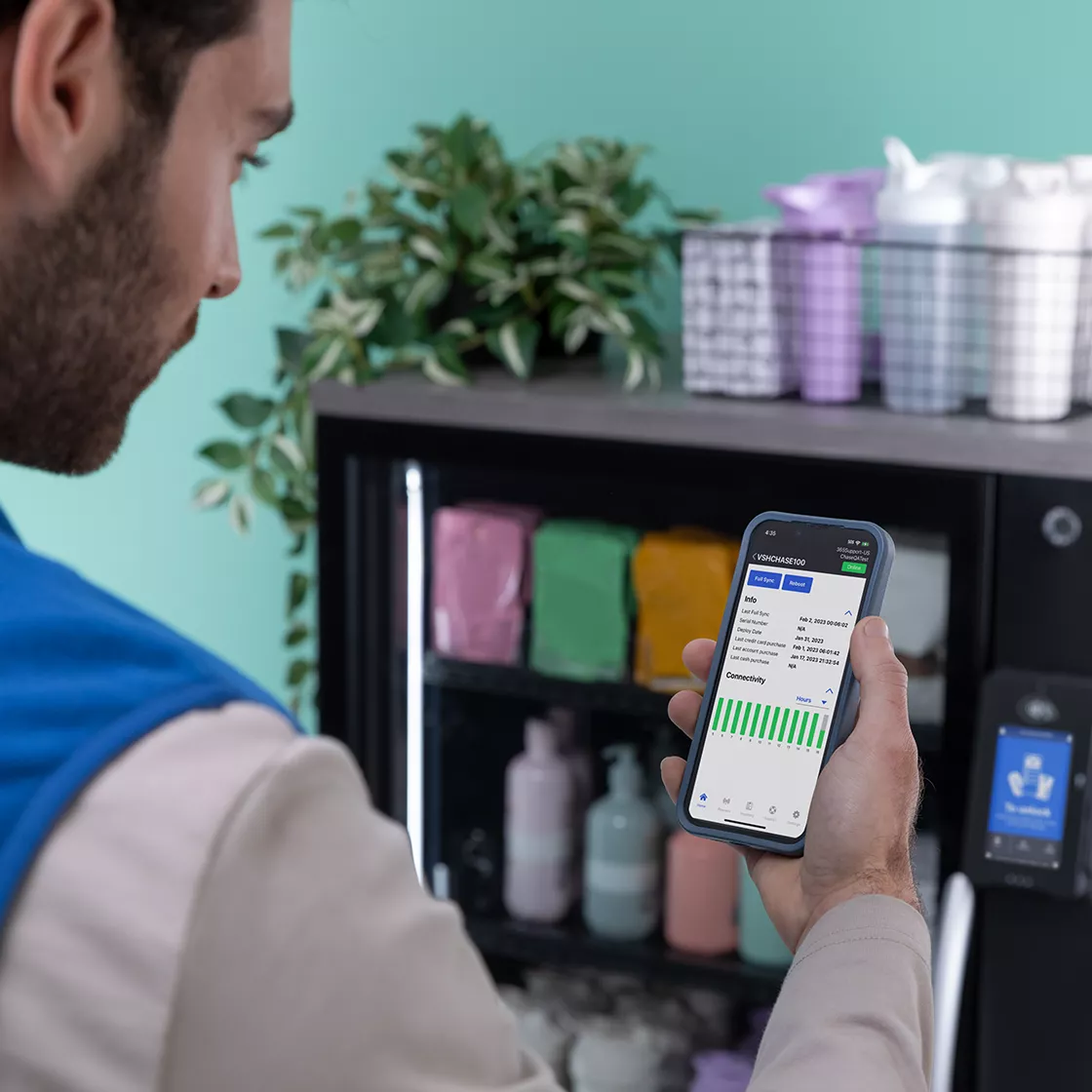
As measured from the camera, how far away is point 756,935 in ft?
5.63

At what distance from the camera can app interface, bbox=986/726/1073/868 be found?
4.82ft

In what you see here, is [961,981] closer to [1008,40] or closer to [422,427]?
[422,427]

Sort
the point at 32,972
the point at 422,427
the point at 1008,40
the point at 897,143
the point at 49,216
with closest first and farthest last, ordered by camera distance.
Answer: the point at 32,972 → the point at 49,216 → the point at 897,143 → the point at 422,427 → the point at 1008,40

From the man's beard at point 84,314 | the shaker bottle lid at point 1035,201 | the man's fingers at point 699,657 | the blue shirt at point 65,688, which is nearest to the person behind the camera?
the blue shirt at point 65,688

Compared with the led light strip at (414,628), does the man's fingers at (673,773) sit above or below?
above

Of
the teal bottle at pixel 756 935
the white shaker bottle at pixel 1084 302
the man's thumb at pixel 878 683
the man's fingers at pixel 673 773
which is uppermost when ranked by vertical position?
the white shaker bottle at pixel 1084 302

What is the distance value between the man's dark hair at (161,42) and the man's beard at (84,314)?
0.05 ft

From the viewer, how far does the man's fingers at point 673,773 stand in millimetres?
907

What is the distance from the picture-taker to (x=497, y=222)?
5.72 ft

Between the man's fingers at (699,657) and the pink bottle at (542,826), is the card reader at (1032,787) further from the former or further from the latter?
the man's fingers at (699,657)

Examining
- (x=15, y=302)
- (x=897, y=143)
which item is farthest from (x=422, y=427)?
(x=15, y=302)

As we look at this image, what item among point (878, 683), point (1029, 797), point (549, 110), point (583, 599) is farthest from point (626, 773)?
point (878, 683)

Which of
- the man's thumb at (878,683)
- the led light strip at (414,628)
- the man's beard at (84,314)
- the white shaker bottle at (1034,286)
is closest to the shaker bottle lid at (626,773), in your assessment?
the led light strip at (414,628)

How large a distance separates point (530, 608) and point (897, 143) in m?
0.63
